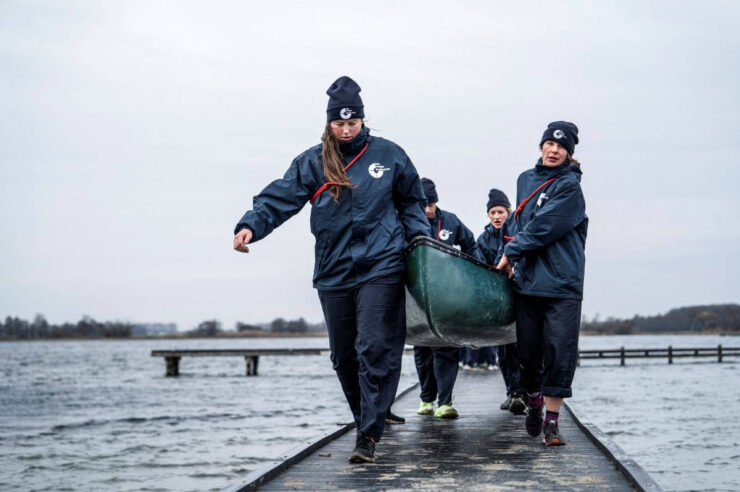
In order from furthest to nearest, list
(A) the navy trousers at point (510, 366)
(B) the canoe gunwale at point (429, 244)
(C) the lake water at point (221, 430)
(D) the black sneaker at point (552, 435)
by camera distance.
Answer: (C) the lake water at point (221, 430) → (A) the navy trousers at point (510, 366) → (D) the black sneaker at point (552, 435) → (B) the canoe gunwale at point (429, 244)

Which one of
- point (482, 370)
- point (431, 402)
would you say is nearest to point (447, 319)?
point (431, 402)

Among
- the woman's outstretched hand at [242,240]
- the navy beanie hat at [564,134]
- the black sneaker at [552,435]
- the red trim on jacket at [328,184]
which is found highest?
the navy beanie hat at [564,134]

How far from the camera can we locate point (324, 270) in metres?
4.71

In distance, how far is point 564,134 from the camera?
5.27 metres

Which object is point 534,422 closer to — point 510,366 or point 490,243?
point 510,366

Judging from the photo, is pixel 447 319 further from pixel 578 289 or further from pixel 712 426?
pixel 712 426

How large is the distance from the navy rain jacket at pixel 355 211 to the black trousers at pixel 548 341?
3.04ft

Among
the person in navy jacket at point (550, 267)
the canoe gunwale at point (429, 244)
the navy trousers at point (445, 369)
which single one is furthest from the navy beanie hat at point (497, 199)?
the canoe gunwale at point (429, 244)

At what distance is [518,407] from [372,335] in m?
3.52

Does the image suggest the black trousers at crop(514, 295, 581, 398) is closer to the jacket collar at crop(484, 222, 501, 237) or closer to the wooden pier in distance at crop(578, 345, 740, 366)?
the jacket collar at crop(484, 222, 501, 237)

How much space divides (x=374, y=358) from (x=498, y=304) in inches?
40.7

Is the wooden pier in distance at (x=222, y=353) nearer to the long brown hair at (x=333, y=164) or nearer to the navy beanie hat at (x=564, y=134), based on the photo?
the navy beanie hat at (x=564, y=134)

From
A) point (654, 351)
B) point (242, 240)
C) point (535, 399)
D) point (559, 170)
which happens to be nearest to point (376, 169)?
point (242, 240)

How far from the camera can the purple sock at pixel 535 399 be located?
214 inches
